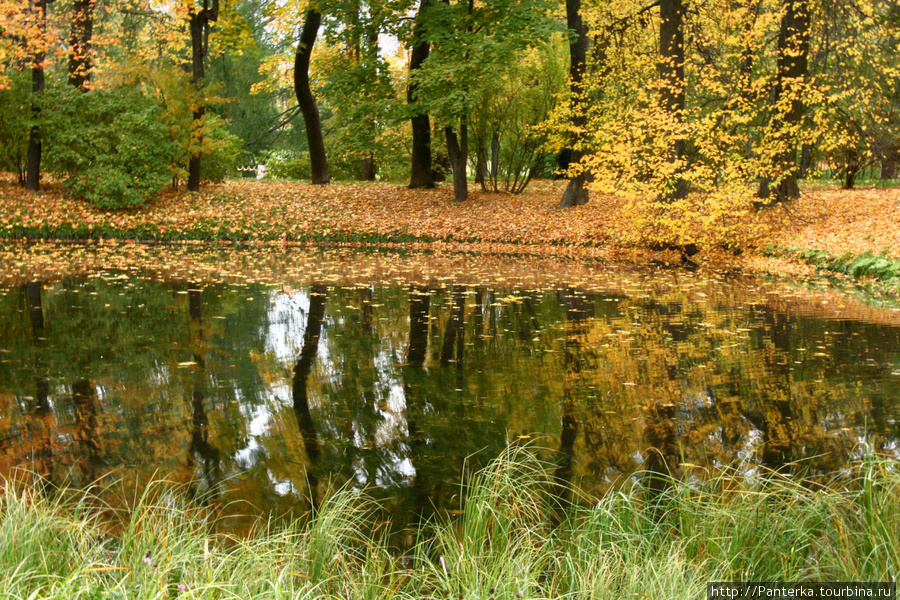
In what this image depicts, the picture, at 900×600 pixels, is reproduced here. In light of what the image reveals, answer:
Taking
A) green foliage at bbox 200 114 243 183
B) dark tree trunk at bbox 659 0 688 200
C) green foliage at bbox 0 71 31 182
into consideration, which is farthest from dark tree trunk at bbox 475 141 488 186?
green foliage at bbox 0 71 31 182

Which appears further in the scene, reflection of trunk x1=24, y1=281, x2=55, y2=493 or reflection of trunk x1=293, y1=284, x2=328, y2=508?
reflection of trunk x1=293, y1=284, x2=328, y2=508

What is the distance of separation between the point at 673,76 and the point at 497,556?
45.8 feet

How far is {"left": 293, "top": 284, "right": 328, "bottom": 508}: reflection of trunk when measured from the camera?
4.57 m

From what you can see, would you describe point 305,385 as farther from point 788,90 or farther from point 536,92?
point 536,92

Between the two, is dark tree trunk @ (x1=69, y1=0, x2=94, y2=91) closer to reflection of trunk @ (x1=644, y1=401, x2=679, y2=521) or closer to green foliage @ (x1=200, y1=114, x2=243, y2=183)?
green foliage @ (x1=200, y1=114, x2=243, y2=183)

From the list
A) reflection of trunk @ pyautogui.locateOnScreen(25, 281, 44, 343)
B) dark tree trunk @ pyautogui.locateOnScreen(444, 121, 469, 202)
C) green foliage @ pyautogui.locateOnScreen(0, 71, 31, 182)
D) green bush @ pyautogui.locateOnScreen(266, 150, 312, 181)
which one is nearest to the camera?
reflection of trunk @ pyautogui.locateOnScreen(25, 281, 44, 343)

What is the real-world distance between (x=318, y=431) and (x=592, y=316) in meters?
5.13

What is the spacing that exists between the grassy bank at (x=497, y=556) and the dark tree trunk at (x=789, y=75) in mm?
12720

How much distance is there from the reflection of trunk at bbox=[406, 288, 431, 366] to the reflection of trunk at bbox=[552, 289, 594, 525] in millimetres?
1420

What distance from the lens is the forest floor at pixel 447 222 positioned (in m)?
15.6

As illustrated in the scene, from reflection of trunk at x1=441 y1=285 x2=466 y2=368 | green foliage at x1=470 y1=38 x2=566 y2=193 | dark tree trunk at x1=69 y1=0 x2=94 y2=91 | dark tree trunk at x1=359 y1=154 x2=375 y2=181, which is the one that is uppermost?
dark tree trunk at x1=69 y1=0 x2=94 y2=91

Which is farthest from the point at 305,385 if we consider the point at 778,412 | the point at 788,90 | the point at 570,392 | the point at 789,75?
the point at 789,75

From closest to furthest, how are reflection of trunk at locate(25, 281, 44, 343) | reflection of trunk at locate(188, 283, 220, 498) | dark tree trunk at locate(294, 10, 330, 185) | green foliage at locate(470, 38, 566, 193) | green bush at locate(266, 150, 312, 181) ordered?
1. reflection of trunk at locate(188, 283, 220, 498)
2. reflection of trunk at locate(25, 281, 44, 343)
3. green foliage at locate(470, 38, 566, 193)
4. dark tree trunk at locate(294, 10, 330, 185)
5. green bush at locate(266, 150, 312, 181)

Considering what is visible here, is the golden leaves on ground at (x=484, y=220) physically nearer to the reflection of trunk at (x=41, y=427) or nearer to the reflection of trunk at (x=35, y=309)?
the reflection of trunk at (x=35, y=309)
